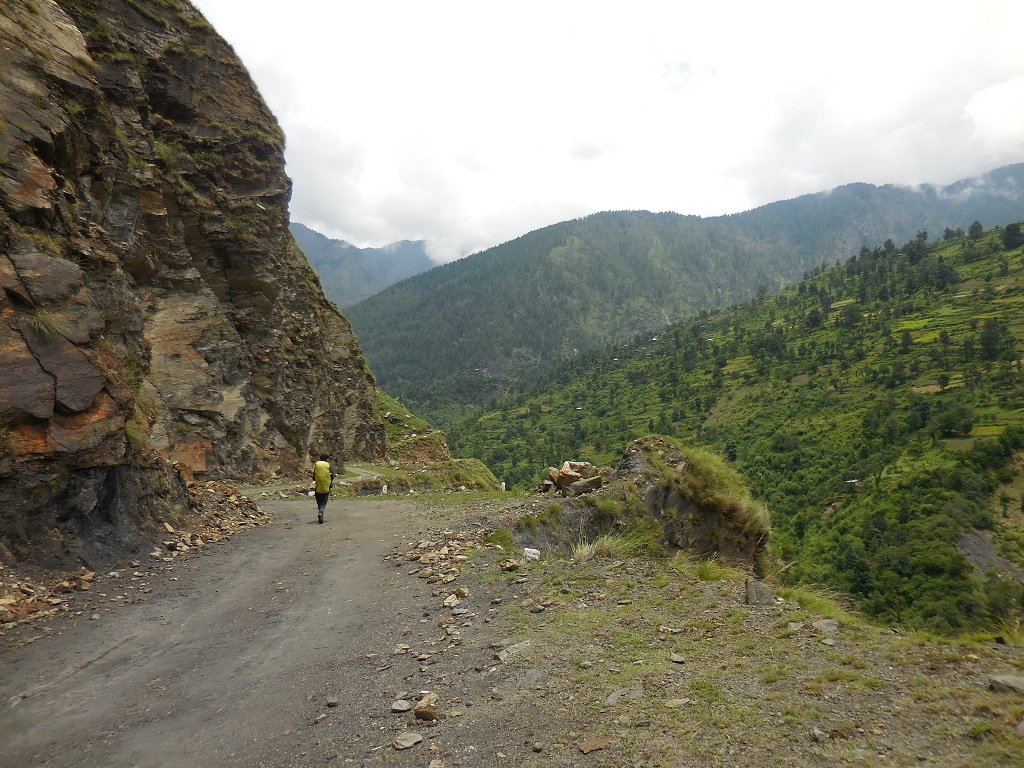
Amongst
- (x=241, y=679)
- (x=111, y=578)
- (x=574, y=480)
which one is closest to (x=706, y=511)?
(x=574, y=480)

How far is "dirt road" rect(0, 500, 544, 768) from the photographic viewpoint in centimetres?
450

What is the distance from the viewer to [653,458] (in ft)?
45.7

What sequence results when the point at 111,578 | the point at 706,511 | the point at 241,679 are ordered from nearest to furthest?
the point at 241,679, the point at 111,578, the point at 706,511

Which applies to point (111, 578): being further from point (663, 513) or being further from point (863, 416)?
point (863, 416)

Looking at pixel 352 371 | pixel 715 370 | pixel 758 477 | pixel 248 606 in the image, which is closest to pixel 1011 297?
pixel 715 370

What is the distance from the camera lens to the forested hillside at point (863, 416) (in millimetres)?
47750

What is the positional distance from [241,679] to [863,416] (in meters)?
94.7

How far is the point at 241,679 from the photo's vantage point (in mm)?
5891

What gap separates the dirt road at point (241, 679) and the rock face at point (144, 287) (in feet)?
10.2

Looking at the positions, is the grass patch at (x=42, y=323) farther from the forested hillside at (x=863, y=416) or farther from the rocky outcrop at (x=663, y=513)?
the forested hillside at (x=863, y=416)

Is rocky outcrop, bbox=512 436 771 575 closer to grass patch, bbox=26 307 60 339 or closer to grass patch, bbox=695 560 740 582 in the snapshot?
grass patch, bbox=695 560 740 582

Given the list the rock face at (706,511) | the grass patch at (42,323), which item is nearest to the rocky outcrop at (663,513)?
the rock face at (706,511)

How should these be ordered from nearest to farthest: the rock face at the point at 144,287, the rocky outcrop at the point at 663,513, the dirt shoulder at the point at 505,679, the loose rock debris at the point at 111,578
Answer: the dirt shoulder at the point at 505,679 < the loose rock debris at the point at 111,578 < the rock face at the point at 144,287 < the rocky outcrop at the point at 663,513

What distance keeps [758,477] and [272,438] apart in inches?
2697
